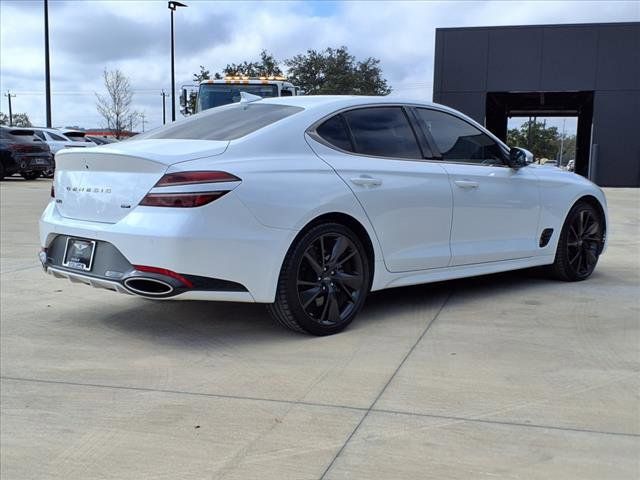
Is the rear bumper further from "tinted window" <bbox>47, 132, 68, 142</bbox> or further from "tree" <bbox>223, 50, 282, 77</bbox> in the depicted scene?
"tree" <bbox>223, 50, 282, 77</bbox>

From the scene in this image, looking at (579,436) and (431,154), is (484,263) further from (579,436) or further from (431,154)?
(579,436)

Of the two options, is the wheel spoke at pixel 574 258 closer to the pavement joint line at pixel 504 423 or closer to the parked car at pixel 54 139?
the pavement joint line at pixel 504 423

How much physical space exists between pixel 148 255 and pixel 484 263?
2752 mm

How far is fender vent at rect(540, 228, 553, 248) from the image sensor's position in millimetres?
5773

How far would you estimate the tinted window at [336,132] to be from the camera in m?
4.44

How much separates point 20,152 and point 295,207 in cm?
1852

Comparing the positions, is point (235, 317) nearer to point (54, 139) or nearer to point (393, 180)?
point (393, 180)

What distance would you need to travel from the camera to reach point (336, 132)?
14.8 ft

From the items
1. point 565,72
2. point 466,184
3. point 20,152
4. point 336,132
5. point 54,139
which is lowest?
point 466,184

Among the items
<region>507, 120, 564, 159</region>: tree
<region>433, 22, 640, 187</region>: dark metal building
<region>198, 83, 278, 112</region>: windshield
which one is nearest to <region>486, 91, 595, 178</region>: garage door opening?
<region>433, 22, 640, 187</region>: dark metal building

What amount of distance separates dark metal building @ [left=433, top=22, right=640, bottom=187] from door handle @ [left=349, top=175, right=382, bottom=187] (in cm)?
2206

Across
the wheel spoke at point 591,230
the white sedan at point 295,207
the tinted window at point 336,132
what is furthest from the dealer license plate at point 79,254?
the wheel spoke at point 591,230

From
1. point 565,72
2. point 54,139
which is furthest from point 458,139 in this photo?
point 54,139

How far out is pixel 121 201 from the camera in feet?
12.9
